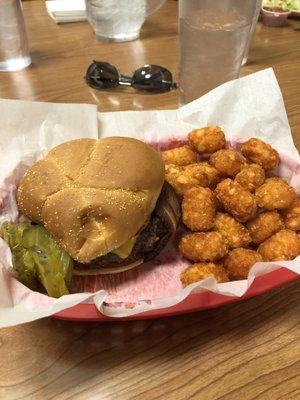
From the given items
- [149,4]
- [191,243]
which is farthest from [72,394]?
[149,4]

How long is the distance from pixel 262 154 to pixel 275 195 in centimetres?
12

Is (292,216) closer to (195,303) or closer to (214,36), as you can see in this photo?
(195,303)

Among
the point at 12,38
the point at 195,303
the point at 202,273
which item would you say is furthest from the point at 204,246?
the point at 12,38

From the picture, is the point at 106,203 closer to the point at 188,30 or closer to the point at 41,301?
the point at 41,301

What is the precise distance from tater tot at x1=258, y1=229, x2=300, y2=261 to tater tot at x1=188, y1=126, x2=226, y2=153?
0.92ft

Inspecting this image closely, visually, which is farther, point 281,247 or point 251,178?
point 251,178

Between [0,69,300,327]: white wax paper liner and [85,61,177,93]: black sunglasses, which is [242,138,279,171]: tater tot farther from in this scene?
[85,61,177,93]: black sunglasses

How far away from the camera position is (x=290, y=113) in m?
1.30

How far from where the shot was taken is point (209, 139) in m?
1.01

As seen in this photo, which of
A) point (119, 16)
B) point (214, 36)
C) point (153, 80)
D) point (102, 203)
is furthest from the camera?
point (119, 16)

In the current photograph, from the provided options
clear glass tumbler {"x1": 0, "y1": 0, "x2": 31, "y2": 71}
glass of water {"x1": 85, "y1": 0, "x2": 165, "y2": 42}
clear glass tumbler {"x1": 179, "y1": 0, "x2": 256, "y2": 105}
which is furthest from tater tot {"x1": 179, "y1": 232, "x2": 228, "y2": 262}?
glass of water {"x1": 85, "y1": 0, "x2": 165, "y2": 42}

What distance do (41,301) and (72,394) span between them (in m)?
0.15

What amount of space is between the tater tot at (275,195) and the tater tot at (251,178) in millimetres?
26

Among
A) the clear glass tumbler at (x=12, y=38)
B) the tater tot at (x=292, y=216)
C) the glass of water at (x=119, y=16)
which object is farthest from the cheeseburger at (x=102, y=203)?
the glass of water at (x=119, y=16)
